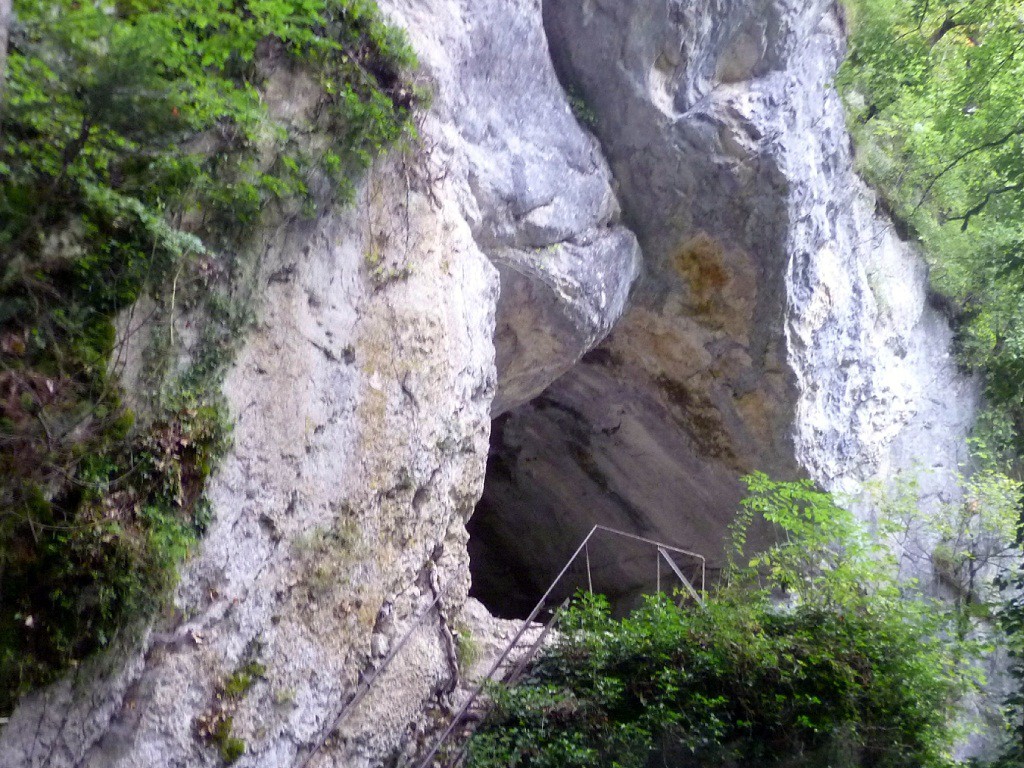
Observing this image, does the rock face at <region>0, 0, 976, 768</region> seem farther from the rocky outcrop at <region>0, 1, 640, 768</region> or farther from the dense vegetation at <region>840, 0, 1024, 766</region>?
the dense vegetation at <region>840, 0, 1024, 766</region>

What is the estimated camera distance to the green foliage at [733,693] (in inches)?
173

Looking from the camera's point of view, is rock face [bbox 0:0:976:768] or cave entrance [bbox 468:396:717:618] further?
cave entrance [bbox 468:396:717:618]

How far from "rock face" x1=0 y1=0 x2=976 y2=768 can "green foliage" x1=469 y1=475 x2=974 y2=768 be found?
0.68 meters

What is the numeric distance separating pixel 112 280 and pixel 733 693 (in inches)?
152

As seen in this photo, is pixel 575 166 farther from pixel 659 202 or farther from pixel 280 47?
pixel 280 47

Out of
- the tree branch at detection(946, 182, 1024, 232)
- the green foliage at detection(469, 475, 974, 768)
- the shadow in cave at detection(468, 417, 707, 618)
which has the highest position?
the tree branch at detection(946, 182, 1024, 232)

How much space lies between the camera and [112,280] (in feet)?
9.44

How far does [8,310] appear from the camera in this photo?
8.43ft

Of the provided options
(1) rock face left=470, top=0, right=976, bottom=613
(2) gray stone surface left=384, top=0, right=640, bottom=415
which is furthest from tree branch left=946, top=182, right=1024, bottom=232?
(2) gray stone surface left=384, top=0, right=640, bottom=415

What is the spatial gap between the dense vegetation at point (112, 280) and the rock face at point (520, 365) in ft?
0.64

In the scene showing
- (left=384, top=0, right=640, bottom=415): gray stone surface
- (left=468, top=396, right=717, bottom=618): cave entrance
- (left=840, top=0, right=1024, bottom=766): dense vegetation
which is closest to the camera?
(left=384, top=0, right=640, bottom=415): gray stone surface

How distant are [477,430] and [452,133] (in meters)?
1.79

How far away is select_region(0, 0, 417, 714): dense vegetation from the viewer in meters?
2.49

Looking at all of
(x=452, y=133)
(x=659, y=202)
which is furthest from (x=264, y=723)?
(x=659, y=202)
